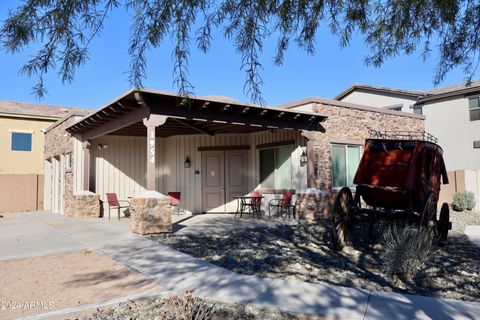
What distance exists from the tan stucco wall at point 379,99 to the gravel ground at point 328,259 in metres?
14.3

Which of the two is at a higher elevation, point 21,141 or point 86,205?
point 21,141

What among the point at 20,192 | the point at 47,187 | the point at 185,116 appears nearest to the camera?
the point at 185,116

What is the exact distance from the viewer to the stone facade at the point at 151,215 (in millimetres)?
8820

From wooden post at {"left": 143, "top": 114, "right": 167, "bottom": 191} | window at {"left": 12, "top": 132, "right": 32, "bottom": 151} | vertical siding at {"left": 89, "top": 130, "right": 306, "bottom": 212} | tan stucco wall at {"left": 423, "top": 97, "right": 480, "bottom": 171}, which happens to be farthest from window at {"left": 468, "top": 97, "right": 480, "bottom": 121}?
window at {"left": 12, "top": 132, "right": 32, "bottom": 151}

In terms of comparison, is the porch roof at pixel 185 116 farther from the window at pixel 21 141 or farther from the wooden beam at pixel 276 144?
the window at pixel 21 141

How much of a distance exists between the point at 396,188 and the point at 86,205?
9883mm

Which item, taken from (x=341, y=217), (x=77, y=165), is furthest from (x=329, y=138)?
(x=77, y=165)

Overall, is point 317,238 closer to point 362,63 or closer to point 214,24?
point 362,63

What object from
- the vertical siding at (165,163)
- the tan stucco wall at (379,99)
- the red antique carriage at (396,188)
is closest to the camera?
the red antique carriage at (396,188)

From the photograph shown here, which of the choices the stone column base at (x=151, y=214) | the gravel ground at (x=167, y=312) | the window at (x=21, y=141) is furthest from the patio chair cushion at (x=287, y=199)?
the window at (x=21, y=141)

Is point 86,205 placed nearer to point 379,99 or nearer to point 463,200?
point 463,200

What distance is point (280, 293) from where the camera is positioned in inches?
185

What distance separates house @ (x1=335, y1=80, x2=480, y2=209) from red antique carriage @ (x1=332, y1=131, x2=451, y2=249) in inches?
435

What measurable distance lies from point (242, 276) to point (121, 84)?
10.4 ft
